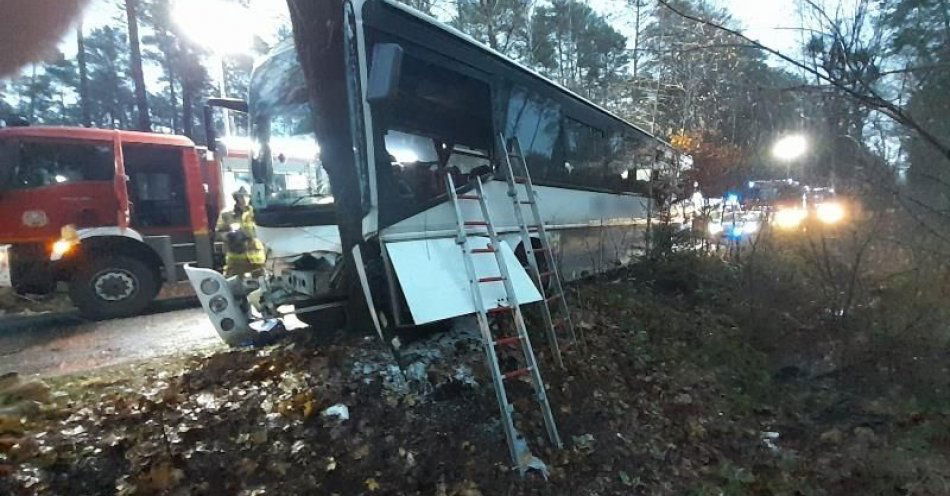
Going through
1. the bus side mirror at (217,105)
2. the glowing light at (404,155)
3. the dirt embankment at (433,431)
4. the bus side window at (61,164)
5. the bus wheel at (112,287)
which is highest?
the bus side mirror at (217,105)

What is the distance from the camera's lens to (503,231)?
5785 mm

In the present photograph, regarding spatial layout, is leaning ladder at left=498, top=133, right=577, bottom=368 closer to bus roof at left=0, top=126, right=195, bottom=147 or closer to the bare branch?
the bare branch

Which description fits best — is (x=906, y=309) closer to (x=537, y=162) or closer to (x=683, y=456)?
(x=683, y=456)

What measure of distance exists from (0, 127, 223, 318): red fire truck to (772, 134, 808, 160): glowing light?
955cm

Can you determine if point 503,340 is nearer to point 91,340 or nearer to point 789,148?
point 91,340

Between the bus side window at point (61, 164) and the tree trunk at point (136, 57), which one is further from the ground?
the tree trunk at point (136, 57)

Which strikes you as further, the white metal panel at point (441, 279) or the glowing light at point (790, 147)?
the glowing light at point (790, 147)

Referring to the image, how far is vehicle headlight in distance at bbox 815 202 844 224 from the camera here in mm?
6949

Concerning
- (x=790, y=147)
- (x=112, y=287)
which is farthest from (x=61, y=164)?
(x=790, y=147)

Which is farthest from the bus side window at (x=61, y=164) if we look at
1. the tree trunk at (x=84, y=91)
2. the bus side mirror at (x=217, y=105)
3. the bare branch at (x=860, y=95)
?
the tree trunk at (x=84, y=91)

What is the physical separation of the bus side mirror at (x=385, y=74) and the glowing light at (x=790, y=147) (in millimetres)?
6662

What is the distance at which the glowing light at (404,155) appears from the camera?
15.2 feet

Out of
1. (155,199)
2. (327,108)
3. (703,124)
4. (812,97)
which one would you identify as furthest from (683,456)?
(703,124)

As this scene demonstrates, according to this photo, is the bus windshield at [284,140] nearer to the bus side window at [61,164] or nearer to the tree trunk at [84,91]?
the bus side window at [61,164]
